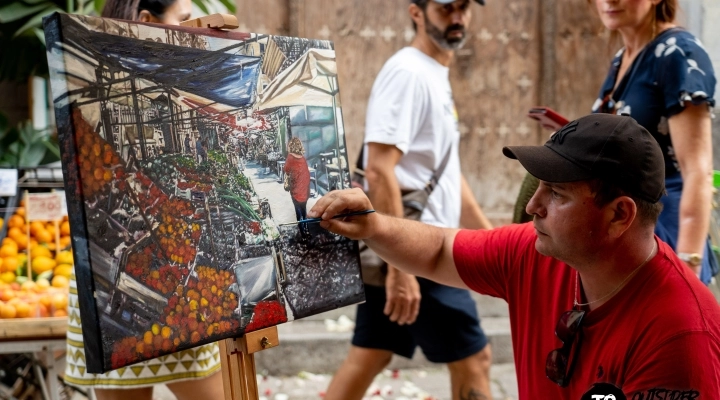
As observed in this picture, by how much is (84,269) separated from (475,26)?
4365mm

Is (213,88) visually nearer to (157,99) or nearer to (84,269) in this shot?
(157,99)

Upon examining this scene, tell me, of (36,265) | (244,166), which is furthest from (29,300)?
(244,166)

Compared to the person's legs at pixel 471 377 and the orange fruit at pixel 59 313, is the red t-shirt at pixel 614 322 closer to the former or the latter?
the person's legs at pixel 471 377

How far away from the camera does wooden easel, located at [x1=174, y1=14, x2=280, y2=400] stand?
6.38 feet

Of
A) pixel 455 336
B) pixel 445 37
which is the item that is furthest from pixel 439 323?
pixel 445 37

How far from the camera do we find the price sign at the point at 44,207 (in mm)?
3508

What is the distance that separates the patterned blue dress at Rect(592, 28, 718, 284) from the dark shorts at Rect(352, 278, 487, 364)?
834 millimetres

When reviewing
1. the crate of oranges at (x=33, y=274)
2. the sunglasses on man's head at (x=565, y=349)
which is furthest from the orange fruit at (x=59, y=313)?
the sunglasses on man's head at (x=565, y=349)

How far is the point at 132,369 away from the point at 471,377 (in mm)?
1291

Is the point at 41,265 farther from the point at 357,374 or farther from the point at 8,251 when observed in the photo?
the point at 357,374

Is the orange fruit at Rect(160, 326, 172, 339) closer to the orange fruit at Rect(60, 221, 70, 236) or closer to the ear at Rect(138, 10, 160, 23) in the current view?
the ear at Rect(138, 10, 160, 23)

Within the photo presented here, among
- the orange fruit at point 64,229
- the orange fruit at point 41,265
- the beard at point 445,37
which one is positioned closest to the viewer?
the beard at point 445,37

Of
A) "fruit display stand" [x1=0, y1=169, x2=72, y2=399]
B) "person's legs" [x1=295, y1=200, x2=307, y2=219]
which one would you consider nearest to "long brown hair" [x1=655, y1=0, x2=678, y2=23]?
"person's legs" [x1=295, y1=200, x2=307, y2=219]

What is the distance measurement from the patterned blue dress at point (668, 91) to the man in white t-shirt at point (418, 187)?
759 mm
